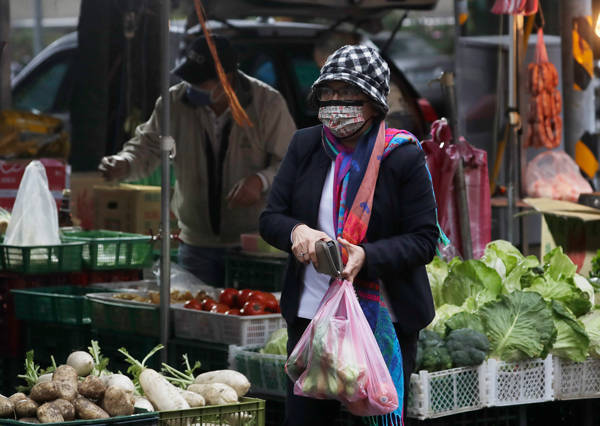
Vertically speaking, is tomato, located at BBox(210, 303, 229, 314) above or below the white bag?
below

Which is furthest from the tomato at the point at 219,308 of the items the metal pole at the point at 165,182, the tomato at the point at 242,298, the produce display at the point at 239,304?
the metal pole at the point at 165,182

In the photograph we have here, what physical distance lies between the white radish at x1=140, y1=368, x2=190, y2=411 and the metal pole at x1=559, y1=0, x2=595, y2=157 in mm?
7029

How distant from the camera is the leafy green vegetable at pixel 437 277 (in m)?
6.60

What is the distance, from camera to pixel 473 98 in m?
10.3

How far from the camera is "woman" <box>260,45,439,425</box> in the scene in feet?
12.7

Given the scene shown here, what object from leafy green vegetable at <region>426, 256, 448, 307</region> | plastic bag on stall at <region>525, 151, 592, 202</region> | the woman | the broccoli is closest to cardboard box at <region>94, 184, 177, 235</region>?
leafy green vegetable at <region>426, 256, 448, 307</region>

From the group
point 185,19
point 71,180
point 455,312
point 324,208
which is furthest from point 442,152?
point 324,208

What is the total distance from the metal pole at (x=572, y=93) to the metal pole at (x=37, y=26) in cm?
539

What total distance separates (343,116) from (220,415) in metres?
1.15

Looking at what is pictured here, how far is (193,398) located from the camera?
4.30 meters

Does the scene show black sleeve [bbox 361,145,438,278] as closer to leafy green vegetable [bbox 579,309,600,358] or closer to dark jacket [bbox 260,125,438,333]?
dark jacket [bbox 260,125,438,333]

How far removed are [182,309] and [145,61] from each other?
56.5 inches

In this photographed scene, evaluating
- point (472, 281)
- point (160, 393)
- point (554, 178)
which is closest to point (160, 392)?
point (160, 393)

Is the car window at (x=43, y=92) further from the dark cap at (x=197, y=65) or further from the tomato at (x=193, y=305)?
the tomato at (x=193, y=305)
